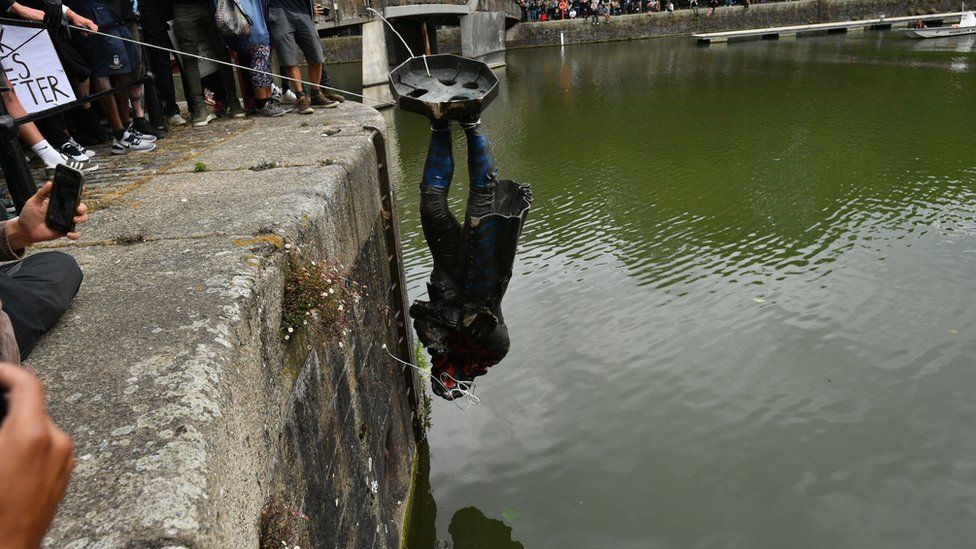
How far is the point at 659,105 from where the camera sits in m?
17.0

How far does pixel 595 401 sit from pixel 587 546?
59.4 inches

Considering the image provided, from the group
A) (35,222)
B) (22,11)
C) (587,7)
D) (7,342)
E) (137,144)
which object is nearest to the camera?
(7,342)

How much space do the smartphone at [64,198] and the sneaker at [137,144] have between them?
10.4ft

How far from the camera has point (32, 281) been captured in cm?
227

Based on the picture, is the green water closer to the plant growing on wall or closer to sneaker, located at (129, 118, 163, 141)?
the plant growing on wall

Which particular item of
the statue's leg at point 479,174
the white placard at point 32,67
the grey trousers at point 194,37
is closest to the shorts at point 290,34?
the grey trousers at point 194,37

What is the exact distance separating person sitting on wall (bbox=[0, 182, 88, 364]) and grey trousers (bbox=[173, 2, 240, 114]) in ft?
13.5

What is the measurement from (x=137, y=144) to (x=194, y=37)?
1570 mm

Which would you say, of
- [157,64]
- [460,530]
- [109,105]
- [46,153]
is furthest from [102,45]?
[460,530]

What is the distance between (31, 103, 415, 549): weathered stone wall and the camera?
1.69m

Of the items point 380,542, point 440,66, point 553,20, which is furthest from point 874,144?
point 553,20

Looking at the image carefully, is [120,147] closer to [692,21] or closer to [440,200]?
[440,200]

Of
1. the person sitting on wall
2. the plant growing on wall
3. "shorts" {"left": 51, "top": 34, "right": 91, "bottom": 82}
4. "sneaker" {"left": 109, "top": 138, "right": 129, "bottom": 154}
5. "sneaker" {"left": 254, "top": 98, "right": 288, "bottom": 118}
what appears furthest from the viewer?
"sneaker" {"left": 254, "top": 98, "right": 288, "bottom": 118}

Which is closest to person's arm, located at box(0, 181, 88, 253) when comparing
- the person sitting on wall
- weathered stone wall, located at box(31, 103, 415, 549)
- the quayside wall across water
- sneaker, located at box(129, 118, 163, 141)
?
the person sitting on wall
